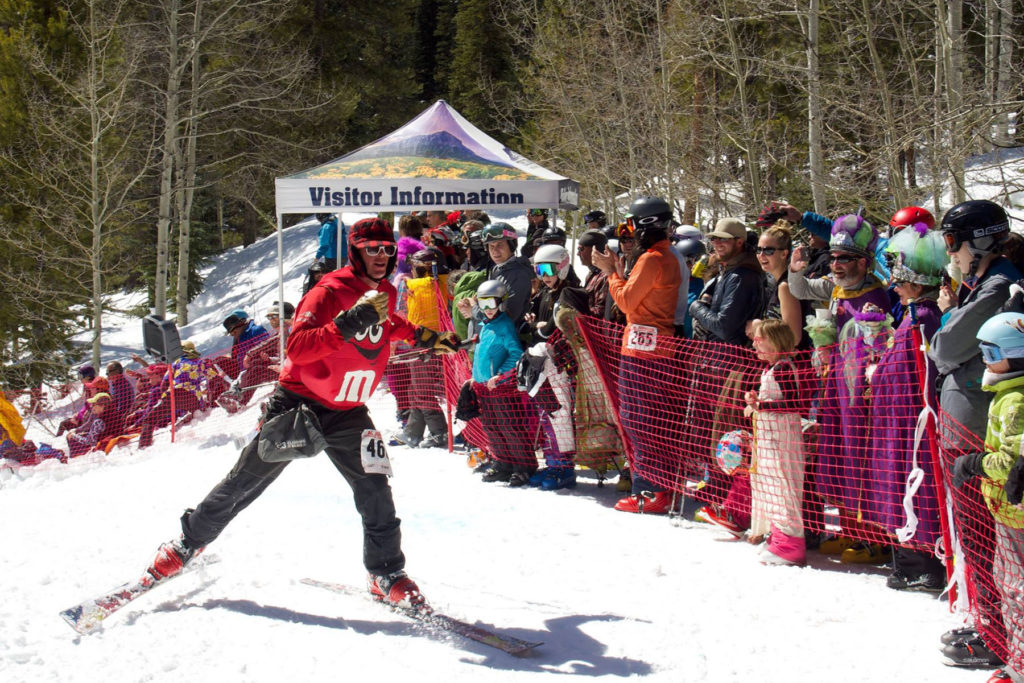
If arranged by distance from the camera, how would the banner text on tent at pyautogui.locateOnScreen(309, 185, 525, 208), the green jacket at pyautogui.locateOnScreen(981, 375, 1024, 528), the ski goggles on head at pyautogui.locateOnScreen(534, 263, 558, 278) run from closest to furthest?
1. the green jacket at pyautogui.locateOnScreen(981, 375, 1024, 528)
2. the ski goggles on head at pyautogui.locateOnScreen(534, 263, 558, 278)
3. the banner text on tent at pyautogui.locateOnScreen(309, 185, 525, 208)

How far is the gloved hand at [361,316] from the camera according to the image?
4.05 metres

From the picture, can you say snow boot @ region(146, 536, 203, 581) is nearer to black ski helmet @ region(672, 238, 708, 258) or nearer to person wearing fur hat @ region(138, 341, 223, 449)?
black ski helmet @ region(672, 238, 708, 258)

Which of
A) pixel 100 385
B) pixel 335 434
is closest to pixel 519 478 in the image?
pixel 335 434

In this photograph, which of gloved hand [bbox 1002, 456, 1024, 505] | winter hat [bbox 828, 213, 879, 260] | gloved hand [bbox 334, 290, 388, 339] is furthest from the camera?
winter hat [bbox 828, 213, 879, 260]

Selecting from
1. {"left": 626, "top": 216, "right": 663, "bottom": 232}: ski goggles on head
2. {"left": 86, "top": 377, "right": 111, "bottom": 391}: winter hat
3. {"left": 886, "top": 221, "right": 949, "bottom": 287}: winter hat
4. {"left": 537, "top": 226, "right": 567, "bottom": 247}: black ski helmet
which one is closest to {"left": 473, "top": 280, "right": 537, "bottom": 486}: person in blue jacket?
{"left": 537, "top": 226, "right": 567, "bottom": 247}: black ski helmet

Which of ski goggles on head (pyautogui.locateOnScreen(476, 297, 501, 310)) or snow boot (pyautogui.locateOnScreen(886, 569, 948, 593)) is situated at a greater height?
ski goggles on head (pyautogui.locateOnScreen(476, 297, 501, 310))

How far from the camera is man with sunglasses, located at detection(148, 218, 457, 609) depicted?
170 inches

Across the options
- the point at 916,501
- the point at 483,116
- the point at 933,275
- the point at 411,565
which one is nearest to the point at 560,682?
the point at 411,565

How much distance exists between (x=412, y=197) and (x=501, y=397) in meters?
3.76

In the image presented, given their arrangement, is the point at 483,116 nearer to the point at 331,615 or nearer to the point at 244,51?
the point at 244,51

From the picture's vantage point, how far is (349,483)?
4.52 metres

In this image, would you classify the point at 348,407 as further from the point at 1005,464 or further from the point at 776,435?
the point at 1005,464

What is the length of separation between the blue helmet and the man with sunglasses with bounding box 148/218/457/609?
8.14 feet

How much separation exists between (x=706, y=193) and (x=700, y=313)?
10.8 m
